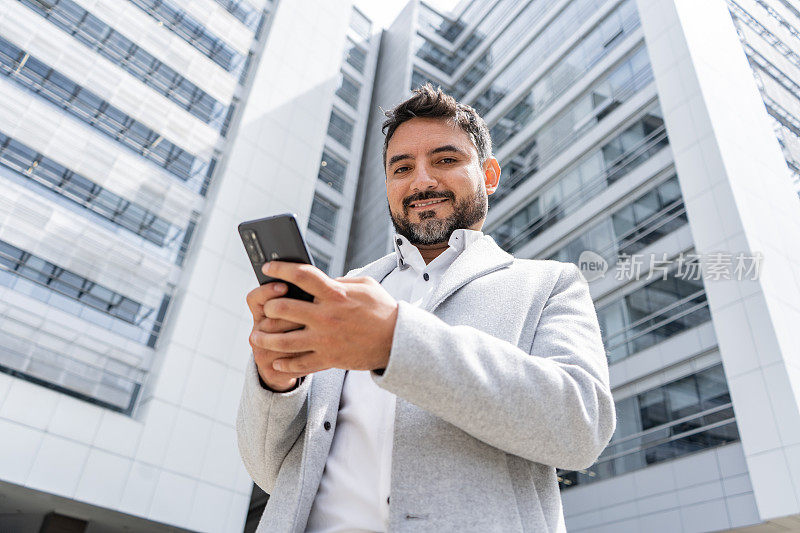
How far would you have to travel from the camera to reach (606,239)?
58.7ft

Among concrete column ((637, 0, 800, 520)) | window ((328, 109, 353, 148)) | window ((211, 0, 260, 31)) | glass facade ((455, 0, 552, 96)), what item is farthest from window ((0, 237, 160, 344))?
glass facade ((455, 0, 552, 96))

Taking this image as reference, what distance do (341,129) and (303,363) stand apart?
1132 inches

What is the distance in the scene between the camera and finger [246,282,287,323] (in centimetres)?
106

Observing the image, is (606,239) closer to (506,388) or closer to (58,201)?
(58,201)

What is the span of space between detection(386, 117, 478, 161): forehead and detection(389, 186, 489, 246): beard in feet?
0.50

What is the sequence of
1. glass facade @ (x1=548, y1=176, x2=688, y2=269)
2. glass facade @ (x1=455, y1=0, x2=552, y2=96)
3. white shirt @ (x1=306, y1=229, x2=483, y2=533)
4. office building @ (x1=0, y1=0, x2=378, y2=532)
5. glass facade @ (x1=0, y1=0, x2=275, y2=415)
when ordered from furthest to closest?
1. glass facade @ (x1=455, y1=0, x2=552, y2=96)
2. glass facade @ (x1=548, y1=176, x2=688, y2=269)
3. glass facade @ (x1=0, y1=0, x2=275, y2=415)
4. office building @ (x1=0, y1=0, x2=378, y2=532)
5. white shirt @ (x1=306, y1=229, x2=483, y2=533)

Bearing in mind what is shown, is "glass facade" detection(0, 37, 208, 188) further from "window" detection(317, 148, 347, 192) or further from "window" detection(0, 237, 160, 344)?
"window" detection(317, 148, 347, 192)

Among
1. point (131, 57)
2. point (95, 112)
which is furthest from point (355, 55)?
point (95, 112)

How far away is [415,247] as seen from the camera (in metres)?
1.85

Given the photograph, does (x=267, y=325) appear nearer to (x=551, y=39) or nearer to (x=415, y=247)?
(x=415, y=247)

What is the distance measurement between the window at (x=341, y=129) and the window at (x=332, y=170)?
1.14 meters

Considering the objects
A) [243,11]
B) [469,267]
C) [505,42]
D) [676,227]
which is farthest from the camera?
A: [505,42]

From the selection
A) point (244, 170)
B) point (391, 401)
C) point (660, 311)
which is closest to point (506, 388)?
point (391, 401)

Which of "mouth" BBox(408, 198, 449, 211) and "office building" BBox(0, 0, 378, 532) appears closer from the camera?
"mouth" BBox(408, 198, 449, 211)
